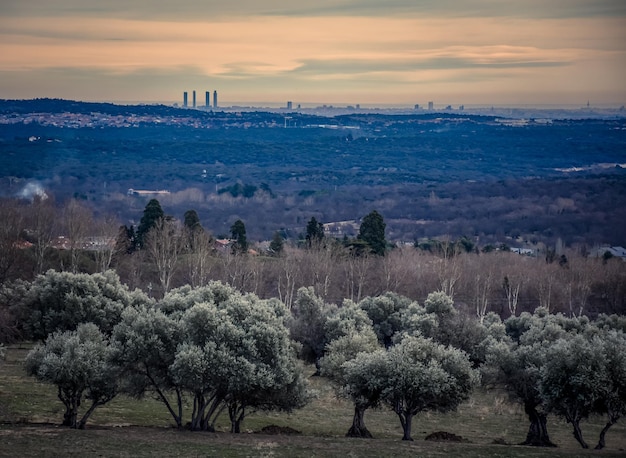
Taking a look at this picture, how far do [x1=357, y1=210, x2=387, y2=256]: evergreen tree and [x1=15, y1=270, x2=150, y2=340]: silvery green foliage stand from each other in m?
44.5

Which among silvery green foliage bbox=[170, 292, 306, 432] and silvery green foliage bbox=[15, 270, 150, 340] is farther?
silvery green foliage bbox=[15, 270, 150, 340]

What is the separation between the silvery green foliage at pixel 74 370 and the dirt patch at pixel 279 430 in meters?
6.63

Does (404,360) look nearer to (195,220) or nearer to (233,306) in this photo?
(233,306)

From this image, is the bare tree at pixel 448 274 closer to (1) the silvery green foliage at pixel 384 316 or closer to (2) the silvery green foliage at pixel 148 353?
(1) the silvery green foliage at pixel 384 316

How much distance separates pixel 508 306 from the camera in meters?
74.6

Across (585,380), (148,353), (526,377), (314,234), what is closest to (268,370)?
(148,353)

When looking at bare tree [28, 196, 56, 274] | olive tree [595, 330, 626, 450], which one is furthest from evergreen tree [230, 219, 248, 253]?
olive tree [595, 330, 626, 450]

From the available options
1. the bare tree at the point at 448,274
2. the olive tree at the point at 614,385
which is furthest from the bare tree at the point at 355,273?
the olive tree at the point at 614,385

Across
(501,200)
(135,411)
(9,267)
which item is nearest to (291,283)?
(9,267)

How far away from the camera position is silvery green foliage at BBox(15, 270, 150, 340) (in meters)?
43.2

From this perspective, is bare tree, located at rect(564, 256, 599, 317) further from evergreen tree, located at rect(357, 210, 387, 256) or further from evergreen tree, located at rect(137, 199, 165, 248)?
evergreen tree, located at rect(137, 199, 165, 248)

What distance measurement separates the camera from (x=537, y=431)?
36375 millimetres

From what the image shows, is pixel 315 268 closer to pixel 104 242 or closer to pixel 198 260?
pixel 198 260

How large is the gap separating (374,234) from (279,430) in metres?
52.2
